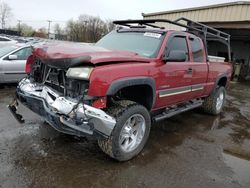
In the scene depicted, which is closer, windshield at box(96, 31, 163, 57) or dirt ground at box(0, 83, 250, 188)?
dirt ground at box(0, 83, 250, 188)

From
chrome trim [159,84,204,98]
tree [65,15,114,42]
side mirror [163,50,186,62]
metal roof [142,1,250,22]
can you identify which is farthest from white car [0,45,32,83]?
tree [65,15,114,42]

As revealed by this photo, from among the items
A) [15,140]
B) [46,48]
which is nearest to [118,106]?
[46,48]

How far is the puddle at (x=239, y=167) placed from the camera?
149 inches

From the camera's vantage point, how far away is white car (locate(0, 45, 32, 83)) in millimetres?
7871

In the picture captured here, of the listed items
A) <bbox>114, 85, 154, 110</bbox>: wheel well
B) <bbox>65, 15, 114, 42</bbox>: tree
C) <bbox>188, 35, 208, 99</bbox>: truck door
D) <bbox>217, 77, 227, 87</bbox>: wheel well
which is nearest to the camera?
<bbox>114, 85, 154, 110</bbox>: wheel well

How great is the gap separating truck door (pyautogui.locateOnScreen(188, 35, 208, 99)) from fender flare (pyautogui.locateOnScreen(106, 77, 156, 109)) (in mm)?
1495

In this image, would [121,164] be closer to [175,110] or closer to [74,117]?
[74,117]

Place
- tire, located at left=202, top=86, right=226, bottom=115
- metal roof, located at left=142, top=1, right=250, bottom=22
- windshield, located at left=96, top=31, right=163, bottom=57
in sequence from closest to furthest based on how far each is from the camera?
1. windshield, located at left=96, top=31, right=163, bottom=57
2. tire, located at left=202, top=86, right=226, bottom=115
3. metal roof, located at left=142, top=1, right=250, bottom=22

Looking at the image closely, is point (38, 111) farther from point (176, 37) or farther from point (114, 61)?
point (176, 37)

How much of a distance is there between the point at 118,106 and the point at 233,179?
1878mm

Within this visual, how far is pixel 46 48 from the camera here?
3.92 m

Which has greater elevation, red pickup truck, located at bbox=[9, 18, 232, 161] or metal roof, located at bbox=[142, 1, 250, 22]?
metal roof, located at bbox=[142, 1, 250, 22]

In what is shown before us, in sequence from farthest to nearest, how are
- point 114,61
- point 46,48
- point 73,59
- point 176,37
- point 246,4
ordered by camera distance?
point 246,4 → point 176,37 → point 46,48 → point 114,61 → point 73,59

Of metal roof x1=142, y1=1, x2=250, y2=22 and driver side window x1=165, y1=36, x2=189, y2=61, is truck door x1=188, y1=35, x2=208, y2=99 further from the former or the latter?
metal roof x1=142, y1=1, x2=250, y2=22
